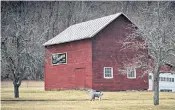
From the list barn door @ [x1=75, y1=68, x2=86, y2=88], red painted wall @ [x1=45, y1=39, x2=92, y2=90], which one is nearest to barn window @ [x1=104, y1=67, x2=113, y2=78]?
red painted wall @ [x1=45, y1=39, x2=92, y2=90]

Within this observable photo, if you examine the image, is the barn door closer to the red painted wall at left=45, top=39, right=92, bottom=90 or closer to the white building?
the red painted wall at left=45, top=39, right=92, bottom=90

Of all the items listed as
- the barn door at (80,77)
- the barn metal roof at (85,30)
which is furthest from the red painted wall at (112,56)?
the barn door at (80,77)

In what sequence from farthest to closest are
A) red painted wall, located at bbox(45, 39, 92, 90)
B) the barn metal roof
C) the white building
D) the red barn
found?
1. the white building
2. the barn metal roof
3. red painted wall, located at bbox(45, 39, 92, 90)
4. the red barn

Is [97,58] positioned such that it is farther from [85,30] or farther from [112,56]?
[85,30]

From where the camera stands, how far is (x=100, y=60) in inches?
1768

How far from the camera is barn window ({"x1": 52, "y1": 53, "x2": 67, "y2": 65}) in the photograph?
48778 mm

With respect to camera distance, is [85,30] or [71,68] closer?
[71,68]

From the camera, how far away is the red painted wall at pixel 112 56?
4466cm

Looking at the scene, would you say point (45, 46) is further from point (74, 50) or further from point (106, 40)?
point (106, 40)

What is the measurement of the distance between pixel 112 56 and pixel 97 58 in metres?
1.80

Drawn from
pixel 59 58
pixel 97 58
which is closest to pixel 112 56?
pixel 97 58

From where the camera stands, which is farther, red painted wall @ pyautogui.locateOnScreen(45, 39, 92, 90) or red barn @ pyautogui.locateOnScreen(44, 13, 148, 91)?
red painted wall @ pyautogui.locateOnScreen(45, 39, 92, 90)

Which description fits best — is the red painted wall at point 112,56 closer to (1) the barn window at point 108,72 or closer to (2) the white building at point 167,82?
(1) the barn window at point 108,72

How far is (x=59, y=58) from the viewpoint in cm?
4981
